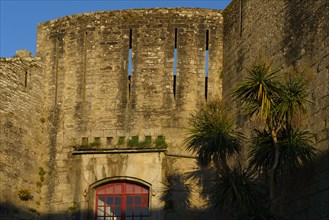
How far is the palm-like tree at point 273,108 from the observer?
1580cm

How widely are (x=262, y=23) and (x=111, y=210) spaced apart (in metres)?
6.21

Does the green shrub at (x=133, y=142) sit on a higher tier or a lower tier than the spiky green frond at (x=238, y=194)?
higher

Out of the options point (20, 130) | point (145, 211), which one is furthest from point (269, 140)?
point (20, 130)

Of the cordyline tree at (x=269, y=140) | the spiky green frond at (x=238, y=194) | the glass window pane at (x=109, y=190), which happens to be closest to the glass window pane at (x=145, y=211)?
the glass window pane at (x=109, y=190)

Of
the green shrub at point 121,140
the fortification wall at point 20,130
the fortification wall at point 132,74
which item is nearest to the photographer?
the fortification wall at point 20,130

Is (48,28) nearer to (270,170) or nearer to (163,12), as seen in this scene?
(163,12)

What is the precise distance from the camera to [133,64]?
2219 cm

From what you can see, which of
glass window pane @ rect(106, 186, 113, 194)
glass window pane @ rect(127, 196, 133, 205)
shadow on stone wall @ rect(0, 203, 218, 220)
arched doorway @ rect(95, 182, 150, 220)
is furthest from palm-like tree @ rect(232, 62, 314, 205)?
glass window pane @ rect(106, 186, 113, 194)

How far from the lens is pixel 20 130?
70.5 ft

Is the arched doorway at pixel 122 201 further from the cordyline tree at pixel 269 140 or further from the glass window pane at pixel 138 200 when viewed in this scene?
the cordyline tree at pixel 269 140

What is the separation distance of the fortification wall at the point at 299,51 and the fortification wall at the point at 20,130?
5.27m

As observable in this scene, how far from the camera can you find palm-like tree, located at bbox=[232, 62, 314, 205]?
51.8ft

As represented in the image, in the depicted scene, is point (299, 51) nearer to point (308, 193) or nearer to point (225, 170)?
point (225, 170)

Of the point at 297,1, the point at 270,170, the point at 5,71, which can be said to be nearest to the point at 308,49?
the point at 297,1
